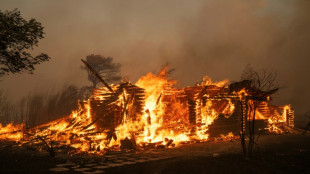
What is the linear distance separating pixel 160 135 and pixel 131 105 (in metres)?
2.69

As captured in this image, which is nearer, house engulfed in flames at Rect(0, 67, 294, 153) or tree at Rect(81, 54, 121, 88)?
house engulfed in flames at Rect(0, 67, 294, 153)

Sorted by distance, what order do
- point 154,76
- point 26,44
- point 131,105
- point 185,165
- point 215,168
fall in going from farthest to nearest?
point 154,76 < point 131,105 < point 26,44 < point 185,165 < point 215,168

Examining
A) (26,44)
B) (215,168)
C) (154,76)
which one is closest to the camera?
(215,168)

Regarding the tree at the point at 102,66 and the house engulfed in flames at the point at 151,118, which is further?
the tree at the point at 102,66

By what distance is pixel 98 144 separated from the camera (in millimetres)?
12461

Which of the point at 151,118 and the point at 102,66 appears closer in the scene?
the point at 151,118

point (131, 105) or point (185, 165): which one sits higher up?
point (131, 105)

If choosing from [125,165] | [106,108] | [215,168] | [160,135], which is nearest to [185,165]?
[215,168]

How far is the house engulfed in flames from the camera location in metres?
13.9

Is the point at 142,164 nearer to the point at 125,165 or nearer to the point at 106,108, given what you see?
the point at 125,165

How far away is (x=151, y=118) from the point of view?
16.1 metres

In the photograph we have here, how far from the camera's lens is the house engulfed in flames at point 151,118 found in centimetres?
1385

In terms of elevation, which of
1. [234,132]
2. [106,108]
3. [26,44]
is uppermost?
[26,44]

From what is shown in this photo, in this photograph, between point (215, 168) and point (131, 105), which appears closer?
point (215, 168)
